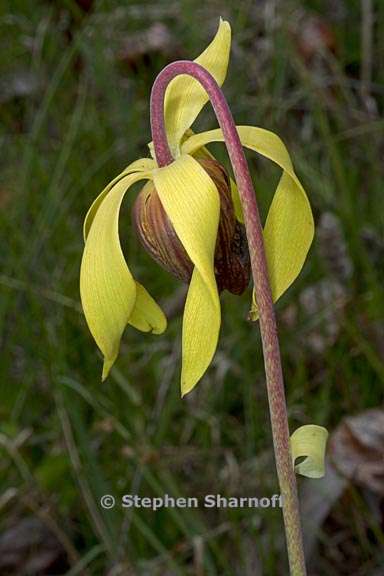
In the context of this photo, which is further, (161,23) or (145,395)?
(161,23)

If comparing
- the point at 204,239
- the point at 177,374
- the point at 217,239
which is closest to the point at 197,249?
the point at 204,239

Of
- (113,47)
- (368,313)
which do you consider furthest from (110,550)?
(113,47)

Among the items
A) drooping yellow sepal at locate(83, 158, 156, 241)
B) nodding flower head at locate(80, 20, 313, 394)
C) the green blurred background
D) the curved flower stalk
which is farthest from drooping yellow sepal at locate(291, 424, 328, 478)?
the green blurred background

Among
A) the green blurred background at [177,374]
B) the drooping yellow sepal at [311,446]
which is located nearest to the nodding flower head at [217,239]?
the drooping yellow sepal at [311,446]

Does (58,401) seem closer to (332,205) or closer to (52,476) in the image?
(52,476)

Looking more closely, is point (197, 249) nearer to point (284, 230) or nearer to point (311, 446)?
point (284, 230)

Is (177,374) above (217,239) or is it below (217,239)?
below

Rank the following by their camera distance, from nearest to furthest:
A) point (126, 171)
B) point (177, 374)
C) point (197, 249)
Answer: point (197, 249)
point (126, 171)
point (177, 374)
